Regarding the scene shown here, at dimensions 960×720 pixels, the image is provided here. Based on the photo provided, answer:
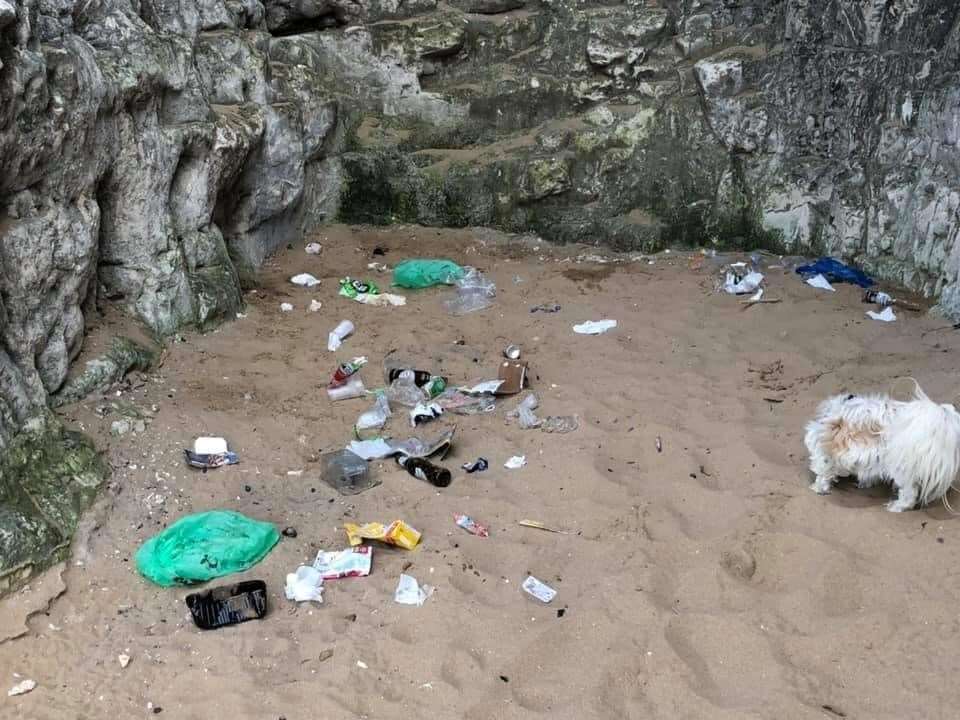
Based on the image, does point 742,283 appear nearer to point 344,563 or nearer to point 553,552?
point 553,552

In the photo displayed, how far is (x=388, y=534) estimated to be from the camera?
11.0 feet

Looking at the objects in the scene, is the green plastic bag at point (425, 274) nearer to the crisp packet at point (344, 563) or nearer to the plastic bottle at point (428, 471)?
the plastic bottle at point (428, 471)

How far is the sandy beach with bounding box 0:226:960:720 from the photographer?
2652 mm

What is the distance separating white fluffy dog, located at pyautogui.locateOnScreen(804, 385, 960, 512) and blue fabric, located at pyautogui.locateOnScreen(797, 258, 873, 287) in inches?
103

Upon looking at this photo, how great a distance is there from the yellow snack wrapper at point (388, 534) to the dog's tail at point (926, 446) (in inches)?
73.0

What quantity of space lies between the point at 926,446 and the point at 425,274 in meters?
3.84

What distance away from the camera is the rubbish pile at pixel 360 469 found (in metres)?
3.12

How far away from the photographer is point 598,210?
6.83 meters

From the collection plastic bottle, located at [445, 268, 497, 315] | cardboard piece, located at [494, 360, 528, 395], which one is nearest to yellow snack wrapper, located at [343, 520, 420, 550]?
cardboard piece, located at [494, 360, 528, 395]

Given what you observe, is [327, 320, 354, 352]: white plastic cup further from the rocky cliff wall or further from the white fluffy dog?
the white fluffy dog

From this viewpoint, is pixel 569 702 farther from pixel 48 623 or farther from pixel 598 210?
pixel 598 210

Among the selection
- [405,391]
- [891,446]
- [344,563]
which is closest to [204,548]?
[344,563]

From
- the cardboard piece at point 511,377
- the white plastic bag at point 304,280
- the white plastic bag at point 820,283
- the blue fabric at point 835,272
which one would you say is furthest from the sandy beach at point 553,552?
the white plastic bag at point 304,280

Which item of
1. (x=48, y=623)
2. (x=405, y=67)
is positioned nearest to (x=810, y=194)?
(x=405, y=67)
